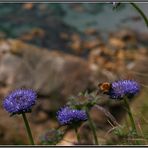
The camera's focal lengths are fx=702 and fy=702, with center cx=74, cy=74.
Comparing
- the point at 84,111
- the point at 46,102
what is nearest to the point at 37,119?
the point at 46,102

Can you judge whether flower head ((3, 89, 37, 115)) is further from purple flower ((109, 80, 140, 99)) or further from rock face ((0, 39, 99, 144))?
rock face ((0, 39, 99, 144))

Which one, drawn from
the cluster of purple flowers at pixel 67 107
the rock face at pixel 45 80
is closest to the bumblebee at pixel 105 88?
the cluster of purple flowers at pixel 67 107

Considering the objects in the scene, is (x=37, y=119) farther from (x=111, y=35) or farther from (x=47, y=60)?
(x=111, y=35)

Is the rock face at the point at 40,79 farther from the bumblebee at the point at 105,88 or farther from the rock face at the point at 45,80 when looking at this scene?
the bumblebee at the point at 105,88

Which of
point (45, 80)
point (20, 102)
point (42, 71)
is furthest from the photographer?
point (42, 71)

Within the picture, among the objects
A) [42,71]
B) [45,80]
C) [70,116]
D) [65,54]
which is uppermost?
[65,54]

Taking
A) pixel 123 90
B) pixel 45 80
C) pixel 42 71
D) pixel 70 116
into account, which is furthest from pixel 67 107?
pixel 42 71

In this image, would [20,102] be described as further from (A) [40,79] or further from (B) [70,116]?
(A) [40,79]
